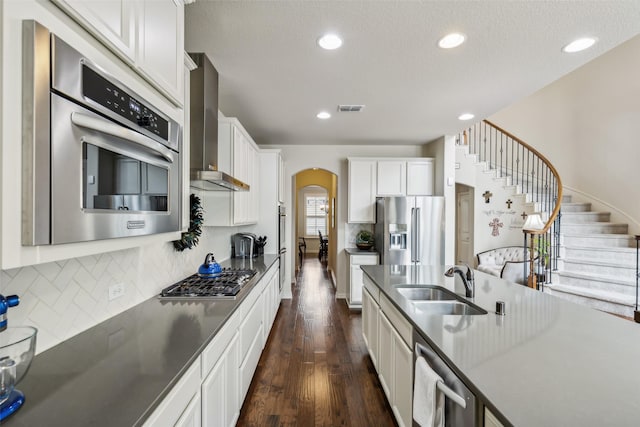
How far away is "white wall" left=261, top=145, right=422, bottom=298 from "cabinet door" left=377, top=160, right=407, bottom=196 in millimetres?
466

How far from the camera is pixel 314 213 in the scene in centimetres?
1168

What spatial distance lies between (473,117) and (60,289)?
4278mm

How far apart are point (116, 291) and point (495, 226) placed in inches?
245

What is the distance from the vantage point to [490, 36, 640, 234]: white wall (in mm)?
5035

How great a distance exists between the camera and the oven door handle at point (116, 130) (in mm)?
825

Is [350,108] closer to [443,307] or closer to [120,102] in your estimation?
[443,307]

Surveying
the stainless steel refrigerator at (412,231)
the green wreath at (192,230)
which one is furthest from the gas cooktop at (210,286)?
the stainless steel refrigerator at (412,231)

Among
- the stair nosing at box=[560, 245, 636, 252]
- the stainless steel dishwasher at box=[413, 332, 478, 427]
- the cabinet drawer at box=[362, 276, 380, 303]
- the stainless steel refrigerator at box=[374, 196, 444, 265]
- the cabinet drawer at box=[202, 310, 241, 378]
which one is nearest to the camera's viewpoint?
the stainless steel dishwasher at box=[413, 332, 478, 427]

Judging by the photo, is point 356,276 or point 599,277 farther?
point 356,276

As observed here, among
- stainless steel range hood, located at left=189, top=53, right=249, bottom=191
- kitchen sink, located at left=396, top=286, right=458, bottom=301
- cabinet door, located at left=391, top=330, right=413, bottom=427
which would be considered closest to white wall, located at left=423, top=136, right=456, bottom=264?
kitchen sink, located at left=396, top=286, right=458, bottom=301

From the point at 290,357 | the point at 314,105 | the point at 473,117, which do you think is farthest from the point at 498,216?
the point at 290,357

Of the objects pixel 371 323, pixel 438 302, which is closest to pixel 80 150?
pixel 438 302

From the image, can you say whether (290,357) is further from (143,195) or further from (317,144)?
(317,144)

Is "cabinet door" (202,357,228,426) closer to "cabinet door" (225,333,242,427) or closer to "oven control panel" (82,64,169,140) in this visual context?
"cabinet door" (225,333,242,427)
